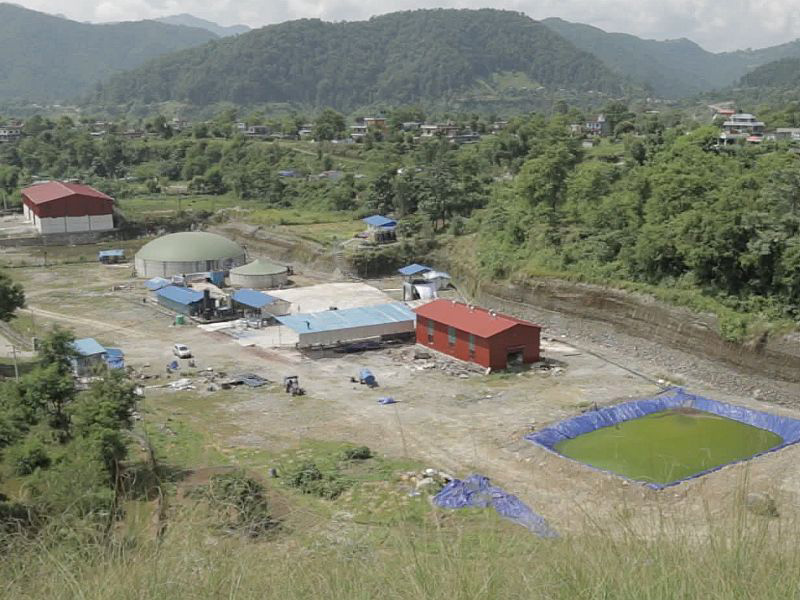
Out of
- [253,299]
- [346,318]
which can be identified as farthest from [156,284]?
[346,318]

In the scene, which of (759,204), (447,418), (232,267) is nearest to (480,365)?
(447,418)

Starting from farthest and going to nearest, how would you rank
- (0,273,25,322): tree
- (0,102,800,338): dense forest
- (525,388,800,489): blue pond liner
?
(0,102,800,338): dense forest < (0,273,25,322): tree < (525,388,800,489): blue pond liner

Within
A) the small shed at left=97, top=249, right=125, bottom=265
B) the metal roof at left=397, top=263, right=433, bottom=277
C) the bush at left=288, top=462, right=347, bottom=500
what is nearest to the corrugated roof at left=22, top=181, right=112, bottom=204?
the small shed at left=97, top=249, right=125, bottom=265

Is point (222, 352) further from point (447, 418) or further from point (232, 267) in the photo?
point (232, 267)

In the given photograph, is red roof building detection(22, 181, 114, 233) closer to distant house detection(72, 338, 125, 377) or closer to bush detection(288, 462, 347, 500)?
distant house detection(72, 338, 125, 377)

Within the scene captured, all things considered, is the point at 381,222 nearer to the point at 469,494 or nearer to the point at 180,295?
the point at 180,295

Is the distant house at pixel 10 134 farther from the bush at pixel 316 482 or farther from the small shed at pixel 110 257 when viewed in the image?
the bush at pixel 316 482
